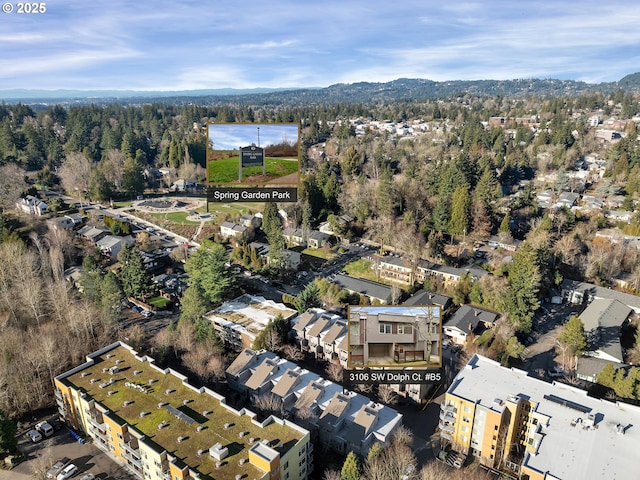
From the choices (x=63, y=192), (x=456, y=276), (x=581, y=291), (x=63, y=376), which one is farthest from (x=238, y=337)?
(x=63, y=192)

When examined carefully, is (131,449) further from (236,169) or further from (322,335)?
(236,169)

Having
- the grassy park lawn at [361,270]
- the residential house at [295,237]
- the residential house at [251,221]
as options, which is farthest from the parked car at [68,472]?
the residential house at [251,221]

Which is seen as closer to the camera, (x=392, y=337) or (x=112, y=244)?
(x=392, y=337)

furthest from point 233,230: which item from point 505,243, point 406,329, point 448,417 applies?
point 406,329

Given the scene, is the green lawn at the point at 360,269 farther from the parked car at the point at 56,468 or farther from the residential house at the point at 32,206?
the residential house at the point at 32,206

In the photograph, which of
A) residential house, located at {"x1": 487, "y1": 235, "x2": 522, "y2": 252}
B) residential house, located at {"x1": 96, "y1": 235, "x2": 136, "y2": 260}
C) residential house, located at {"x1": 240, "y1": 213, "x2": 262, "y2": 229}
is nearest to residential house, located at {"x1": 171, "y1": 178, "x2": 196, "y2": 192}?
residential house, located at {"x1": 240, "y1": 213, "x2": 262, "y2": 229}
